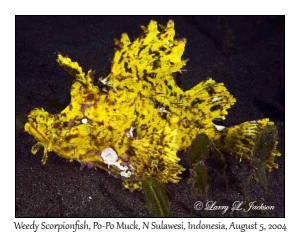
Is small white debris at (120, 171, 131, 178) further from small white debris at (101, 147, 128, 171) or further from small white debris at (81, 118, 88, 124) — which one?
small white debris at (81, 118, 88, 124)

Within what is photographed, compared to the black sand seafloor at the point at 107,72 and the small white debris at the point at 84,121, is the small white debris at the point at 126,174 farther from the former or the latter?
the small white debris at the point at 84,121

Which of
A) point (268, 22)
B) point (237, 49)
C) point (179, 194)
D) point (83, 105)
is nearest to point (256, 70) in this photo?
point (237, 49)

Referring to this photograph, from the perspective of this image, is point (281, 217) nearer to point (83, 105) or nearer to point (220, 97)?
point (220, 97)

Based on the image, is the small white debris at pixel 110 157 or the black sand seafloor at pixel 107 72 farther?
the black sand seafloor at pixel 107 72

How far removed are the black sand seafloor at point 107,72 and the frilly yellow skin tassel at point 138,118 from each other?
18 centimetres

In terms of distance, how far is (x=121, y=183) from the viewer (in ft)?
9.32

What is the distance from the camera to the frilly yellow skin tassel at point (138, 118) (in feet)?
8.48

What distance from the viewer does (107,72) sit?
3.91 metres

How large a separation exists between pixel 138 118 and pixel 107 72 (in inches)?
51.7

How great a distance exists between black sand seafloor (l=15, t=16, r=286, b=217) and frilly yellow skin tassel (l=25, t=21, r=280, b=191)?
0.61 feet

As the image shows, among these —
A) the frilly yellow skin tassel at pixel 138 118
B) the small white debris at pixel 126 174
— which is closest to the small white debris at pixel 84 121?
the frilly yellow skin tassel at pixel 138 118

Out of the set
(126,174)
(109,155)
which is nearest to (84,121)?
(109,155)

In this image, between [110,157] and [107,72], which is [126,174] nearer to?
[110,157]
